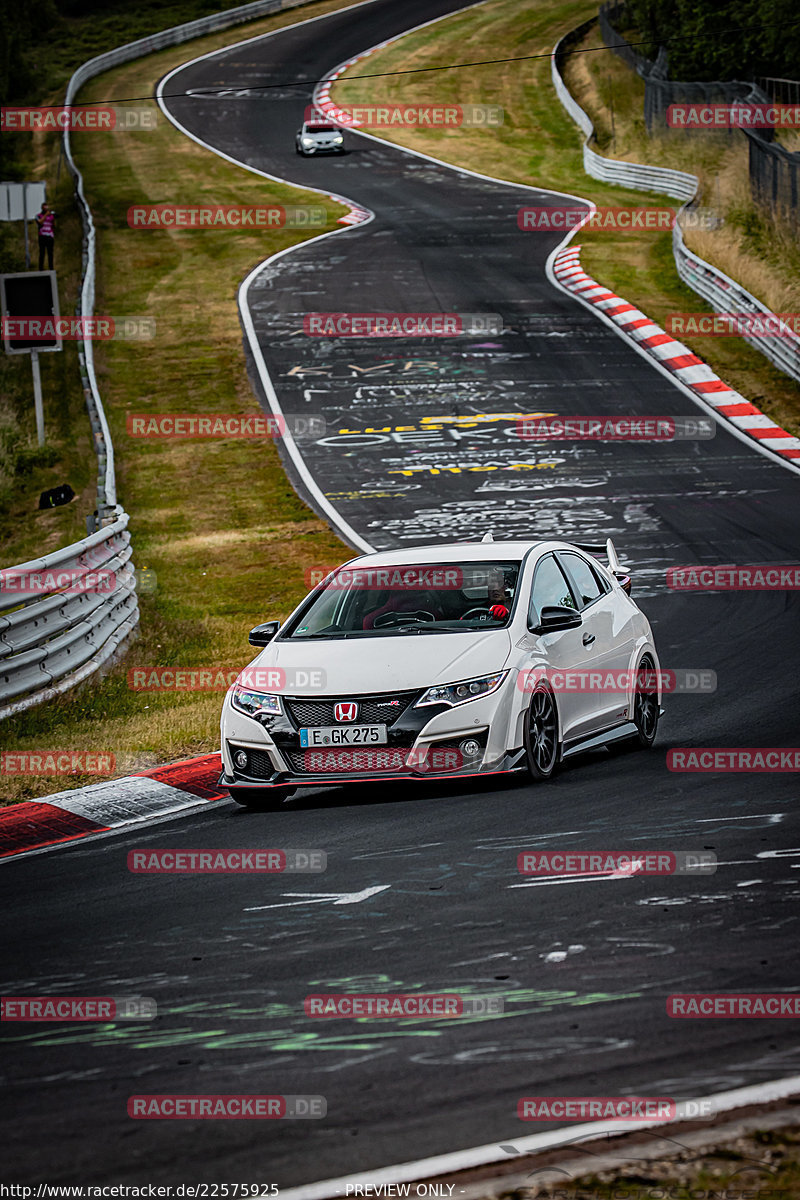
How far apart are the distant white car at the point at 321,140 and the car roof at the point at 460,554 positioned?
45799 millimetres

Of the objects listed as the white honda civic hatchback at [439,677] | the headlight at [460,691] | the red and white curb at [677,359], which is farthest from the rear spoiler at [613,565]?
the red and white curb at [677,359]

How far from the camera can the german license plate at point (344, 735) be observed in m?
8.93

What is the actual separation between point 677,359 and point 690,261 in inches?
209

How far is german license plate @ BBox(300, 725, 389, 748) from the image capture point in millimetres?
8930

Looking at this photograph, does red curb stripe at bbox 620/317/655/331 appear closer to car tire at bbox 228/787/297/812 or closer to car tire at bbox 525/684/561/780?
car tire at bbox 525/684/561/780

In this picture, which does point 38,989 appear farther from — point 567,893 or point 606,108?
point 606,108

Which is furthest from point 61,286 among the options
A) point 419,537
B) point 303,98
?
point 303,98

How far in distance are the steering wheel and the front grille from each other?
1.03 metres

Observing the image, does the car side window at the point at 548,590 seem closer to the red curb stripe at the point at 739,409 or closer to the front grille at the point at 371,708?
the front grille at the point at 371,708

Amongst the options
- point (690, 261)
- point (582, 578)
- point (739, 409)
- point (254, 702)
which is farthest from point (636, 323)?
point (254, 702)

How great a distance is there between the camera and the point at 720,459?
78.8ft

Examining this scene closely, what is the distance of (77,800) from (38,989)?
3.93m

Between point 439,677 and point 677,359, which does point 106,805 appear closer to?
point 439,677

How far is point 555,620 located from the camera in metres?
9.75
